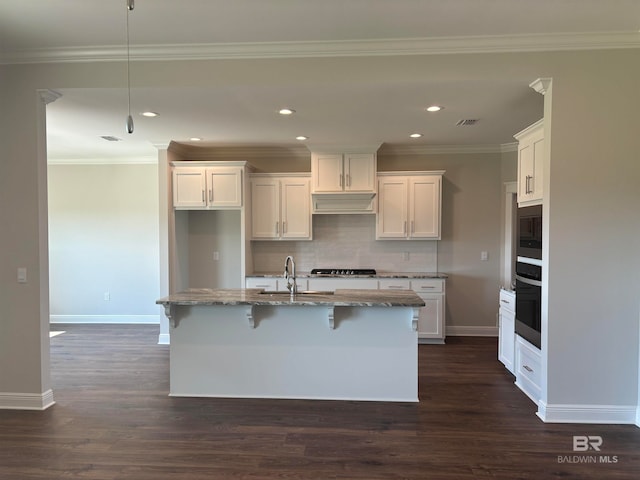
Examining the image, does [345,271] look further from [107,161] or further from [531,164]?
[107,161]

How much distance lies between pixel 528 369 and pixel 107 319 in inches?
233

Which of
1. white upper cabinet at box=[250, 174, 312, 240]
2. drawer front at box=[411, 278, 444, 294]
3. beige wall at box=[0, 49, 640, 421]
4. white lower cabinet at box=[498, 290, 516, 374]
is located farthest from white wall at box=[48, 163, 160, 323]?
white lower cabinet at box=[498, 290, 516, 374]

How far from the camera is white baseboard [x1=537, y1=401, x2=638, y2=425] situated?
9.45ft

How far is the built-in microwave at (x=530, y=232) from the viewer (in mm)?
3207

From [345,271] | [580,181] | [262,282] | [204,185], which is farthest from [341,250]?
[580,181]

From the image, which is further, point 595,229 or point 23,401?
point 23,401

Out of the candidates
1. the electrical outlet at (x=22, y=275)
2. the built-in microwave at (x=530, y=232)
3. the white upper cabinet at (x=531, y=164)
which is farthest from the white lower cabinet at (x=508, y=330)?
the electrical outlet at (x=22, y=275)

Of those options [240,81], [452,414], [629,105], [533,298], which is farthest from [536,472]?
[240,81]

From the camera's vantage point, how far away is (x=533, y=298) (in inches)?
130

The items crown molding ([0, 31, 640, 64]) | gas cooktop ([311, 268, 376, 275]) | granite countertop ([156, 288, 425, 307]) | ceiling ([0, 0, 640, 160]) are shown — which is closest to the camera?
ceiling ([0, 0, 640, 160])

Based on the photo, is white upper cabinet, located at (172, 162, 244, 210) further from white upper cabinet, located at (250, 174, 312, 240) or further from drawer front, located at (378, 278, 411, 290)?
drawer front, located at (378, 278, 411, 290)

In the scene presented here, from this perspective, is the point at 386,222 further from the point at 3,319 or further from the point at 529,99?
the point at 3,319

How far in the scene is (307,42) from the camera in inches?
114

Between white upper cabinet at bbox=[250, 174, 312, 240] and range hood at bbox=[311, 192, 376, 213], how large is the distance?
140mm
